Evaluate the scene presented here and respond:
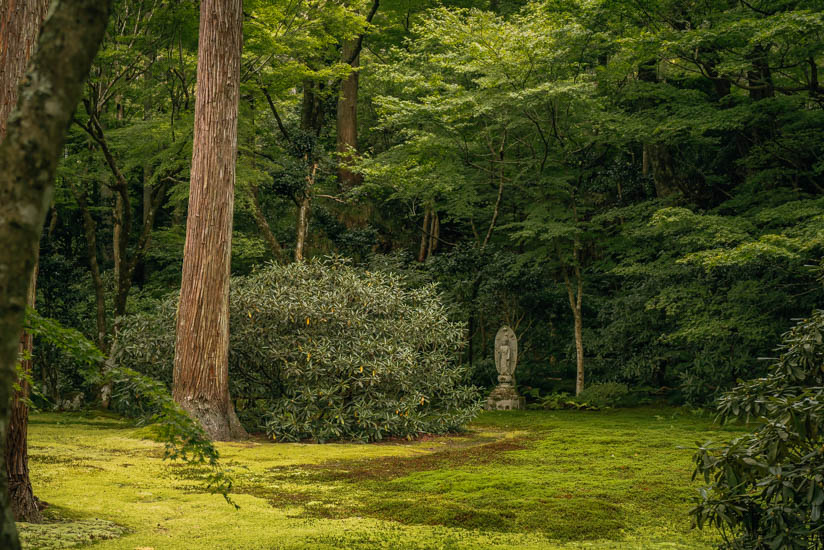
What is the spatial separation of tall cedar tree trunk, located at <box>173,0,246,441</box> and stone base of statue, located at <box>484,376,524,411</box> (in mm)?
6415

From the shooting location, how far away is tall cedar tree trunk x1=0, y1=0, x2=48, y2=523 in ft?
11.0

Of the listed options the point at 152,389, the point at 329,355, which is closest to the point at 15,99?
the point at 152,389

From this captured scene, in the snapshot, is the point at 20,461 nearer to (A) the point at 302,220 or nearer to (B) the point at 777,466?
(B) the point at 777,466

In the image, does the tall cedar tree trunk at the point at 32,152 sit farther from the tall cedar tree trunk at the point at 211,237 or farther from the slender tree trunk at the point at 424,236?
the slender tree trunk at the point at 424,236

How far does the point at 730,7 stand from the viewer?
10.9m

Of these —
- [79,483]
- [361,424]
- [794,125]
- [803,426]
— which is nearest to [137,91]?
[361,424]

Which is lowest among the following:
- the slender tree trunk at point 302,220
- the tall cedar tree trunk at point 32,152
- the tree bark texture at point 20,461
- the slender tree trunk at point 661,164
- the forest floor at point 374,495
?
the forest floor at point 374,495

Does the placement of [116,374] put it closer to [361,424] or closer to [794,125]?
[361,424]

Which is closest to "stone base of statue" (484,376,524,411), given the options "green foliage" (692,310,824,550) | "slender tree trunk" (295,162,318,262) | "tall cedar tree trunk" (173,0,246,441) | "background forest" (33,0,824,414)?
"background forest" (33,0,824,414)

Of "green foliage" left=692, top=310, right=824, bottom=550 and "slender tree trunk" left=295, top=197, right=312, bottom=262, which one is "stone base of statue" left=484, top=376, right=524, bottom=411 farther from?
"green foliage" left=692, top=310, right=824, bottom=550

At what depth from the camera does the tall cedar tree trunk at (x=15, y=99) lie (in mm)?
3342

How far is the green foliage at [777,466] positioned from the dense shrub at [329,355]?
5.52 metres

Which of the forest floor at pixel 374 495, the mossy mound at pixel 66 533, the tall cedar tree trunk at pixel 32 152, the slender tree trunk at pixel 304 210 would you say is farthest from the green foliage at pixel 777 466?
the slender tree trunk at pixel 304 210

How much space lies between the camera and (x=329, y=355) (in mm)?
7766
